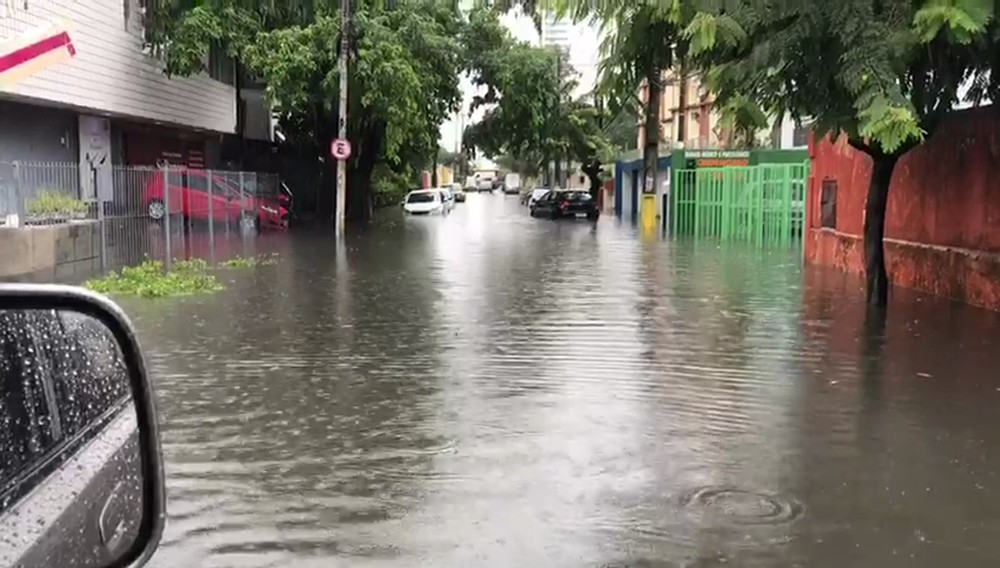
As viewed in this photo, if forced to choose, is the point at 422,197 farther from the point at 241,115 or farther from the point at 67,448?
the point at 67,448

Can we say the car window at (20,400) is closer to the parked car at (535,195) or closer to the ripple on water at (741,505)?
the ripple on water at (741,505)

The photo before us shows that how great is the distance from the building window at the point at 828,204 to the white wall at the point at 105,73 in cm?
1444

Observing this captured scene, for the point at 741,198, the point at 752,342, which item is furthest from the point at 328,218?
the point at 752,342

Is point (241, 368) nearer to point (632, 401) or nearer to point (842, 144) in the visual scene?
point (632, 401)

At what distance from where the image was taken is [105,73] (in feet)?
76.1

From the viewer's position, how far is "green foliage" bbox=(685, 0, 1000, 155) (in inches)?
348

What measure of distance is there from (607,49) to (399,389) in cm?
384

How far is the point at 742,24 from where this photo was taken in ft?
34.6

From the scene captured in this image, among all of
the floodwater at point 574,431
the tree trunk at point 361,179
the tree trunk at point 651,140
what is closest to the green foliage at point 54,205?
the floodwater at point 574,431

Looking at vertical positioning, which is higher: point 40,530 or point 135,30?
point 135,30

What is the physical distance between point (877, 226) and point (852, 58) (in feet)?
12.7

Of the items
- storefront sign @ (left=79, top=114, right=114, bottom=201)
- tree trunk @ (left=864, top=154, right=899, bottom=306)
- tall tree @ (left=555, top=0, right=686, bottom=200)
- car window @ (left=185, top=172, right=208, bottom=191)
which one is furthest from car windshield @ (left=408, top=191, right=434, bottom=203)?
tall tree @ (left=555, top=0, right=686, bottom=200)

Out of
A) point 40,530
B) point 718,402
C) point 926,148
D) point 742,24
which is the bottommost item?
point 718,402

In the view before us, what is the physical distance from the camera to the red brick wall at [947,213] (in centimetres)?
1335
